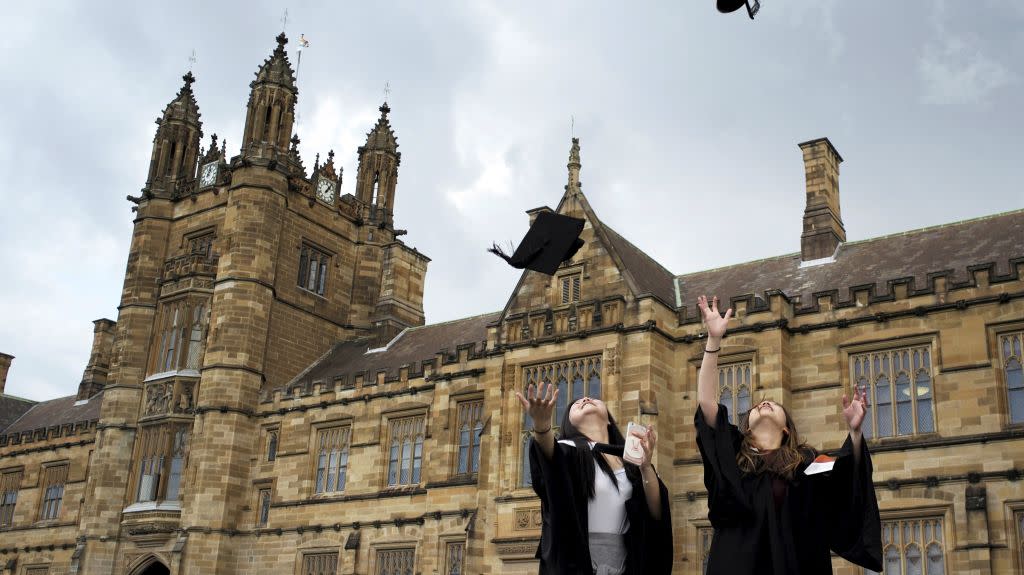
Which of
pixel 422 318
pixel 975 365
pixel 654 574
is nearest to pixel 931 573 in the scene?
pixel 975 365

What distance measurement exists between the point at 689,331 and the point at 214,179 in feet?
57.8

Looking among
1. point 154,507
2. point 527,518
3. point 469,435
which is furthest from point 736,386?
point 154,507

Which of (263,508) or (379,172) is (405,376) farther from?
(379,172)

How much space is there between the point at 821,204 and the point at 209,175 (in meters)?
19.1

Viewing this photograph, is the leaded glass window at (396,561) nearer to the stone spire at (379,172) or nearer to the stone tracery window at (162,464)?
the stone tracery window at (162,464)

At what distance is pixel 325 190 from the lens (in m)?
34.2

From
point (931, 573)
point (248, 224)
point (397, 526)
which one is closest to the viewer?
point (931, 573)

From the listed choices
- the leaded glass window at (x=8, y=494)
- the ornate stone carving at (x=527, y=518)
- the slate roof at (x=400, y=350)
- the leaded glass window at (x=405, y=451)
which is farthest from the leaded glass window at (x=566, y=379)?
the leaded glass window at (x=8, y=494)

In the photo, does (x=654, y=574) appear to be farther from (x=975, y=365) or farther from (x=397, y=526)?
(x=397, y=526)

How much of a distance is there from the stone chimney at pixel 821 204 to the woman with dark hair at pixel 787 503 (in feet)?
62.9

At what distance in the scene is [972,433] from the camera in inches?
713

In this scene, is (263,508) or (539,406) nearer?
(539,406)

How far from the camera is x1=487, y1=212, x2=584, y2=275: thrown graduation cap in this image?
6992 mm

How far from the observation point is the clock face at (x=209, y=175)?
3312cm
